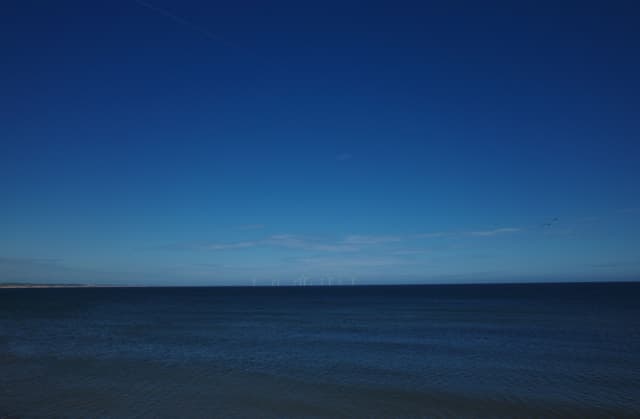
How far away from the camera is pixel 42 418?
50.3 feet

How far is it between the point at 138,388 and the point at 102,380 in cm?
296

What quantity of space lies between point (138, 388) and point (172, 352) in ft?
30.9

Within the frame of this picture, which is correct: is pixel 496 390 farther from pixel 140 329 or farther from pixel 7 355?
pixel 140 329

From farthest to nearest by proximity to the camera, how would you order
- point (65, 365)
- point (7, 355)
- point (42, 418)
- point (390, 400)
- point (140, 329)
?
point (140, 329)
point (7, 355)
point (65, 365)
point (390, 400)
point (42, 418)

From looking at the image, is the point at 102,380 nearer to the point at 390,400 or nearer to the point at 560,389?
the point at 390,400

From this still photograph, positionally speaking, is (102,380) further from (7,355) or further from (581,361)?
(581,361)

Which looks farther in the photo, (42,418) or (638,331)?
(638,331)

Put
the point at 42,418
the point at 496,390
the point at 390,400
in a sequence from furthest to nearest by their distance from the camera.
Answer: the point at 496,390 → the point at 390,400 → the point at 42,418

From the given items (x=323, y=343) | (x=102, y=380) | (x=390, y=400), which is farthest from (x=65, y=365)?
(x=390, y=400)

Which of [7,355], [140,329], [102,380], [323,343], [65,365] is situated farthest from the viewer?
[140,329]

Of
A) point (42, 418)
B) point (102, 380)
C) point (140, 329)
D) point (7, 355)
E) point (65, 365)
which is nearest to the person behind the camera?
point (42, 418)

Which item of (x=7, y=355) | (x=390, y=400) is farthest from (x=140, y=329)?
(x=390, y=400)

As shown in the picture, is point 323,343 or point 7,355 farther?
point 323,343

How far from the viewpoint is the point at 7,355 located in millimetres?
27125
